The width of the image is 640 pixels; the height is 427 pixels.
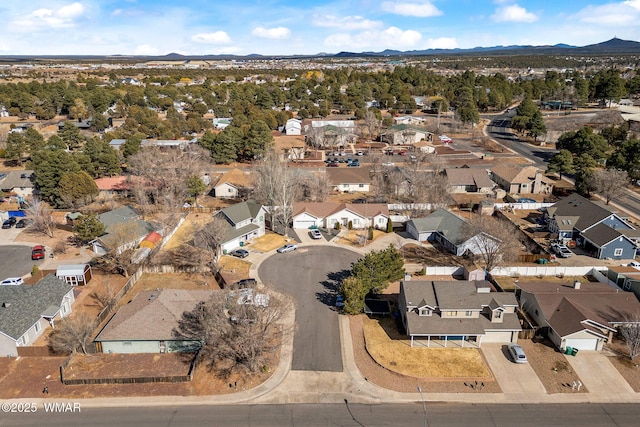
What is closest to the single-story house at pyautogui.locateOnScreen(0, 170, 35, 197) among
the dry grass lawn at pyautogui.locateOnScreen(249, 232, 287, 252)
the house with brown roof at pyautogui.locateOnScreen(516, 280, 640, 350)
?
the dry grass lawn at pyautogui.locateOnScreen(249, 232, 287, 252)

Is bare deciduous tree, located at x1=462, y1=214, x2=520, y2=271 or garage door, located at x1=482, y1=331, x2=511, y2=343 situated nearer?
garage door, located at x1=482, y1=331, x2=511, y2=343

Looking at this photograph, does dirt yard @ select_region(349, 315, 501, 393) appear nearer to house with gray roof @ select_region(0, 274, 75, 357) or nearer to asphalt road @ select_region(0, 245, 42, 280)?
house with gray roof @ select_region(0, 274, 75, 357)

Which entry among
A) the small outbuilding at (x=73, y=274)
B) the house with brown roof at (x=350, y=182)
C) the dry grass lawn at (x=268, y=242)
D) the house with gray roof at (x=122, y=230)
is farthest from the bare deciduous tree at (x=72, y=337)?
the house with brown roof at (x=350, y=182)

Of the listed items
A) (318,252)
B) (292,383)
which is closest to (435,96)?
(318,252)

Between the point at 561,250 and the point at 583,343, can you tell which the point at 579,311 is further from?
the point at 561,250

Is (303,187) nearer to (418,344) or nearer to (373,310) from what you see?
(373,310)

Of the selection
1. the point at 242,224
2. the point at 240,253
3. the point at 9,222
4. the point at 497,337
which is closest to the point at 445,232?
the point at 497,337
